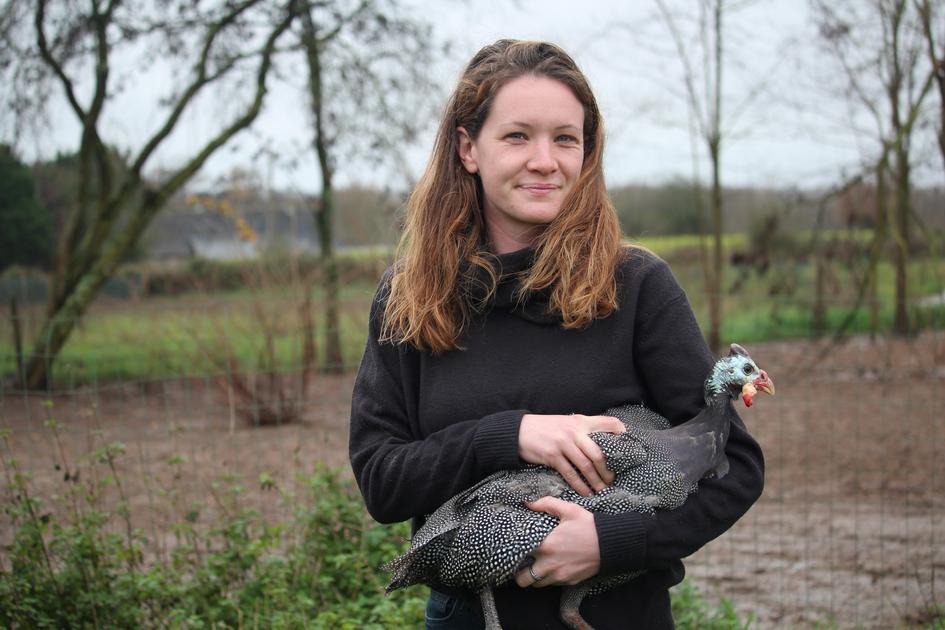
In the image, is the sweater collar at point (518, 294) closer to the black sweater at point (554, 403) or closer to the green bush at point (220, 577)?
the black sweater at point (554, 403)

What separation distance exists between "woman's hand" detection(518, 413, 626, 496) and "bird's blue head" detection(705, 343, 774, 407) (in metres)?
0.23

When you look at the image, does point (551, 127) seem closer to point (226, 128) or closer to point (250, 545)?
point (250, 545)

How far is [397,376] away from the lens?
1.89m

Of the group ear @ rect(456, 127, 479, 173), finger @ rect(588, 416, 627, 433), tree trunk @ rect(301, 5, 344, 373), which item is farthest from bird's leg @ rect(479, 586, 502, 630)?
tree trunk @ rect(301, 5, 344, 373)

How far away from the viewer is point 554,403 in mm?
1745

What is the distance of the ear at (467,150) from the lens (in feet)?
6.28

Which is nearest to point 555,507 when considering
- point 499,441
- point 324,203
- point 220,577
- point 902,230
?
point 499,441

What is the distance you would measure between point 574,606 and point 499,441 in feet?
1.19

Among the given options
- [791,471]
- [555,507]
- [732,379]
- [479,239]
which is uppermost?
[479,239]

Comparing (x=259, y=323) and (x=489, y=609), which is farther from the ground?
(x=259, y=323)

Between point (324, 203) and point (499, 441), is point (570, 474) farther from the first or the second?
point (324, 203)

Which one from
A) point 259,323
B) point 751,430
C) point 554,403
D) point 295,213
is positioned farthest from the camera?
point 295,213

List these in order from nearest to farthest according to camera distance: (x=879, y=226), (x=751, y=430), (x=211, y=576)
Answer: (x=211, y=576), (x=751, y=430), (x=879, y=226)

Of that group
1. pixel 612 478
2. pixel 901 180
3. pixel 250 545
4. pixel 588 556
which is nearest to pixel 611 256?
pixel 612 478
